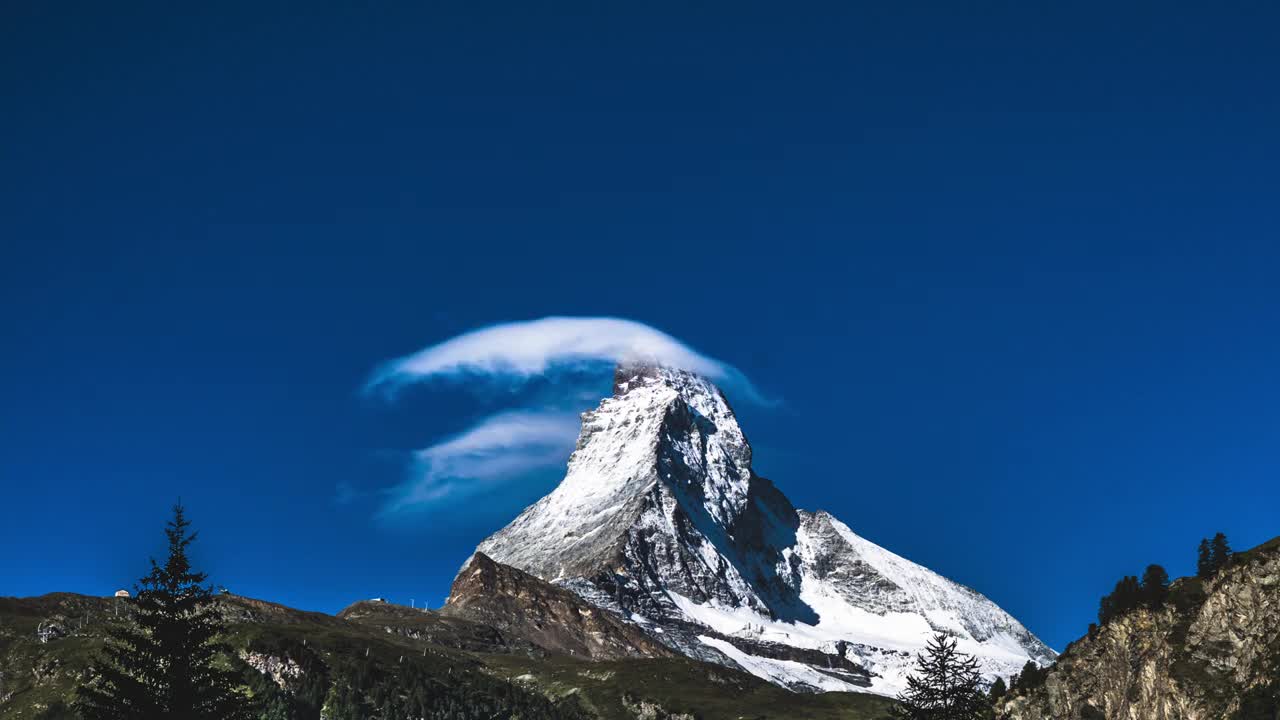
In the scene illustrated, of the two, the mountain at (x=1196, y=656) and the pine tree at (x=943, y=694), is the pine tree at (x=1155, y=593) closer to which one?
the mountain at (x=1196, y=656)

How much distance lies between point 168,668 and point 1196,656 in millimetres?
148310

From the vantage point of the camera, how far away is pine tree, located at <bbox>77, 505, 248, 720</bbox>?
4381 cm

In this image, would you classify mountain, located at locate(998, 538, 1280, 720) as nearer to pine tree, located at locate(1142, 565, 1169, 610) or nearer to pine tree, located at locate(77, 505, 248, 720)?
pine tree, located at locate(1142, 565, 1169, 610)

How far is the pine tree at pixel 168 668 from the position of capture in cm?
4381

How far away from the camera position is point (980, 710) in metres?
51.0

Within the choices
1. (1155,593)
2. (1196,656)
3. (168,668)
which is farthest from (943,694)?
(1155,593)

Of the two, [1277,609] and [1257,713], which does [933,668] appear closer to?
[1257,713]

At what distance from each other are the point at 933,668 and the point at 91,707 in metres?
34.2

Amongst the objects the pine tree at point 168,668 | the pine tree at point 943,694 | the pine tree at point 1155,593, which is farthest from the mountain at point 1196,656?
the pine tree at point 168,668

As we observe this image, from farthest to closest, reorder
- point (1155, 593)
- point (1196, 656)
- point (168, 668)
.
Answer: point (1155, 593) → point (1196, 656) → point (168, 668)

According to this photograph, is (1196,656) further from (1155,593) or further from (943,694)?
(943,694)

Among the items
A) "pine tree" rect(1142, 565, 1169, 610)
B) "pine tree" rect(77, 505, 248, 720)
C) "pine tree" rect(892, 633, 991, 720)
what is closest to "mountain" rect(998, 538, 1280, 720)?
"pine tree" rect(1142, 565, 1169, 610)

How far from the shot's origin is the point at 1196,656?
511ft

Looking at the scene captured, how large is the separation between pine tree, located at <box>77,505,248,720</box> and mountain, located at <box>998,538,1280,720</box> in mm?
127343
